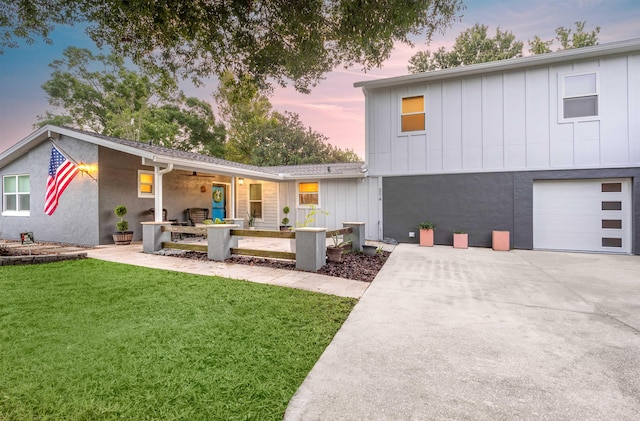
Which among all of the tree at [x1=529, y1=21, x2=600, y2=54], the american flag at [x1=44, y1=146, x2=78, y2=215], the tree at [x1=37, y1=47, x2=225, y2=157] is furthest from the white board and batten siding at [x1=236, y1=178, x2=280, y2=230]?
the tree at [x1=529, y1=21, x2=600, y2=54]

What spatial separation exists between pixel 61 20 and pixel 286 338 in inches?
234

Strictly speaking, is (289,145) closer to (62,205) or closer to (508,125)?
(62,205)

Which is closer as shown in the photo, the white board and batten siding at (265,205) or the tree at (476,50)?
the white board and batten siding at (265,205)

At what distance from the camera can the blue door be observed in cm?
1250

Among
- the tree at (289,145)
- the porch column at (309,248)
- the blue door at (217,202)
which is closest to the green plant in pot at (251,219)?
the blue door at (217,202)

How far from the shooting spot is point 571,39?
18.4 metres

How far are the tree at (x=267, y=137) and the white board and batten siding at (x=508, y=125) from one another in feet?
61.5

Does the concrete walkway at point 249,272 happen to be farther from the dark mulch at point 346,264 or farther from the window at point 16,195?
the window at point 16,195

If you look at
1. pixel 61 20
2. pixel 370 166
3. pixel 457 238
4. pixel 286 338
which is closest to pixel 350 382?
pixel 286 338

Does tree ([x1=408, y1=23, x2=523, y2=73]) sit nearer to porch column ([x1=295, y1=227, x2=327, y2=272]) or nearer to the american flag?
porch column ([x1=295, y1=227, x2=327, y2=272])

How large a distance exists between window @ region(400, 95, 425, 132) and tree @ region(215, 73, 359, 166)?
18853mm

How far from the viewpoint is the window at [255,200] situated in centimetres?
1309

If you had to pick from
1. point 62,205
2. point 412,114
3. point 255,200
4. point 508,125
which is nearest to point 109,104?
point 62,205

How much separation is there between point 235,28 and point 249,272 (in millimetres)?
4142
